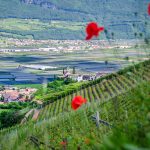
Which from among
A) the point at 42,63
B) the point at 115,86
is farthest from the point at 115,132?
the point at 42,63

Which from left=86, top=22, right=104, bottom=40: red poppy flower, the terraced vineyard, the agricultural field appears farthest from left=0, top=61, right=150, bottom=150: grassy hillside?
the agricultural field

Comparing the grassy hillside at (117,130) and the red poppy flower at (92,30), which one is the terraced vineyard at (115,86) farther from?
the red poppy flower at (92,30)

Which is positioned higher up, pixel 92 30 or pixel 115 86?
pixel 92 30

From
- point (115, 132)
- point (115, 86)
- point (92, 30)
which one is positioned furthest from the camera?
point (115, 86)

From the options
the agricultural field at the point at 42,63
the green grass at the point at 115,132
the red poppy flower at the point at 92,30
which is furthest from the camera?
the agricultural field at the point at 42,63

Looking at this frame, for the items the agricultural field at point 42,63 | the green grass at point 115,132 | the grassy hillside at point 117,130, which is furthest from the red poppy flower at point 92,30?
the agricultural field at point 42,63

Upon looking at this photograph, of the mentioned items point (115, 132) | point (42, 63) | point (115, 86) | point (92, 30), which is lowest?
point (42, 63)

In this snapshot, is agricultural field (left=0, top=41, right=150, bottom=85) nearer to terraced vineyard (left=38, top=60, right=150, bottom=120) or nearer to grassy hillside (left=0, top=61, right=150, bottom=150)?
terraced vineyard (left=38, top=60, right=150, bottom=120)

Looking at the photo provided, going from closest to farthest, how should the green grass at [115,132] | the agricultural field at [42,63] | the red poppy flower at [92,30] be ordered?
the green grass at [115,132]
the red poppy flower at [92,30]
the agricultural field at [42,63]

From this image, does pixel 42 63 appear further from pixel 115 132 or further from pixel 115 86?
pixel 115 132

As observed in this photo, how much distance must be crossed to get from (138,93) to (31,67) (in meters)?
129

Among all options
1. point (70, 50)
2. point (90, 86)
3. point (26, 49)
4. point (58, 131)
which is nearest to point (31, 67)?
point (70, 50)

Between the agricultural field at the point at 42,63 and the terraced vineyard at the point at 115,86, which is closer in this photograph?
the terraced vineyard at the point at 115,86

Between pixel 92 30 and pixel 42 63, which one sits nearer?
pixel 92 30
